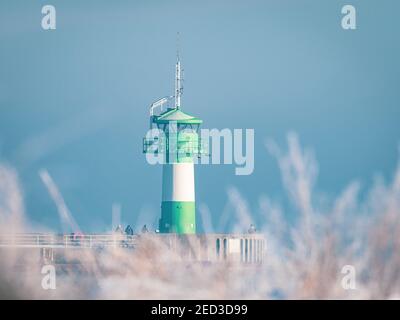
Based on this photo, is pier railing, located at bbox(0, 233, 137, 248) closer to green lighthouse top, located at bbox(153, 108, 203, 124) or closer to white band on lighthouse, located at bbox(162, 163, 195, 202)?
white band on lighthouse, located at bbox(162, 163, 195, 202)

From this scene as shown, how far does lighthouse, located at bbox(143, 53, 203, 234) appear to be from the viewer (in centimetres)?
7162

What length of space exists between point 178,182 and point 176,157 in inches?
39.7

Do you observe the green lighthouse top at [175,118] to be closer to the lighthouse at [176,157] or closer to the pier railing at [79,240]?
the lighthouse at [176,157]

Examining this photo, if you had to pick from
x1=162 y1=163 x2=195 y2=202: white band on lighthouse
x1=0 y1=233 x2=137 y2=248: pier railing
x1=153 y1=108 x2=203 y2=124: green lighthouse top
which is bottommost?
x1=0 y1=233 x2=137 y2=248: pier railing

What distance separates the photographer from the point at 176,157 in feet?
239

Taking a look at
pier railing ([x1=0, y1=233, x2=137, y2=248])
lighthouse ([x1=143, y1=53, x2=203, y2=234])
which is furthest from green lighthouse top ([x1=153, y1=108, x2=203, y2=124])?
pier railing ([x1=0, y1=233, x2=137, y2=248])

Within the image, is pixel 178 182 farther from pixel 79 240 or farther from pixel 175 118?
pixel 79 240

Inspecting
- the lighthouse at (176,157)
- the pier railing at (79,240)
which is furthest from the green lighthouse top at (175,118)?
the pier railing at (79,240)

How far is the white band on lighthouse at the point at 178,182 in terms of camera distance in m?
72.1

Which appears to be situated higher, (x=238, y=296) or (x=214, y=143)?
(x=214, y=143)
